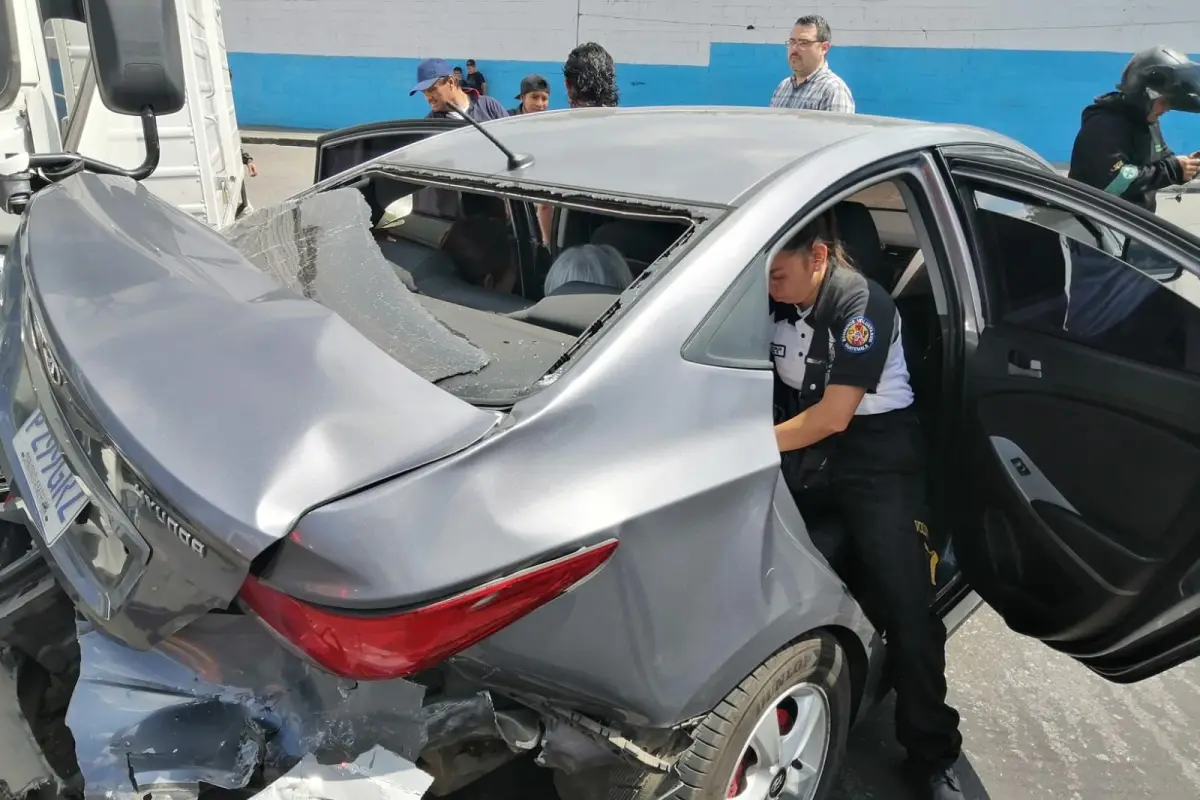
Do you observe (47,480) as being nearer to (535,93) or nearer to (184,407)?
(184,407)

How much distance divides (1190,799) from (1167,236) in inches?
62.0

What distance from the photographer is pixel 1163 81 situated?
Result: 389cm

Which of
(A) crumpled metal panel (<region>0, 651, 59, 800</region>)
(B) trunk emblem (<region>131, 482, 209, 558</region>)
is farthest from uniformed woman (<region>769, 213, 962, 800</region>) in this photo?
(A) crumpled metal panel (<region>0, 651, 59, 800</region>)

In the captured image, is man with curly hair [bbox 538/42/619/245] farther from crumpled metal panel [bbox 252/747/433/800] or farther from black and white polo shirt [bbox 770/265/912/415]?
crumpled metal panel [bbox 252/747/433/800]

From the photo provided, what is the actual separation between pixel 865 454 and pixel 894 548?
254mm

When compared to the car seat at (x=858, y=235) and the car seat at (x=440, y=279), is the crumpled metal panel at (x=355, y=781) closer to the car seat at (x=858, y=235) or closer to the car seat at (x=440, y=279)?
the car seat at (x=440, y=279)

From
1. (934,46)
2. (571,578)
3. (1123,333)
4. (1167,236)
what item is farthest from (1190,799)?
(934,46)

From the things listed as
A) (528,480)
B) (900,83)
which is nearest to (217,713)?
(528,480)

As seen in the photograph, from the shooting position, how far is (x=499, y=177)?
2176 mm

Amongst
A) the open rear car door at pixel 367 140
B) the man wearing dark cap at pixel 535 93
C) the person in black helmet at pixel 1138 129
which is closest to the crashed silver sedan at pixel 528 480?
the open rear car door at pixel 367 140

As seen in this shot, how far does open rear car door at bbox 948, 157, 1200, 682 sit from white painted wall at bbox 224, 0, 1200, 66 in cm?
1232

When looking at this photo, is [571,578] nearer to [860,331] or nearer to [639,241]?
[860,331]

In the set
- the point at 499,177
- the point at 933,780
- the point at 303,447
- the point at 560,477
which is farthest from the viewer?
the point at 933,780

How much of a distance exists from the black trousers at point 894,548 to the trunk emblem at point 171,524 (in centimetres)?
144
